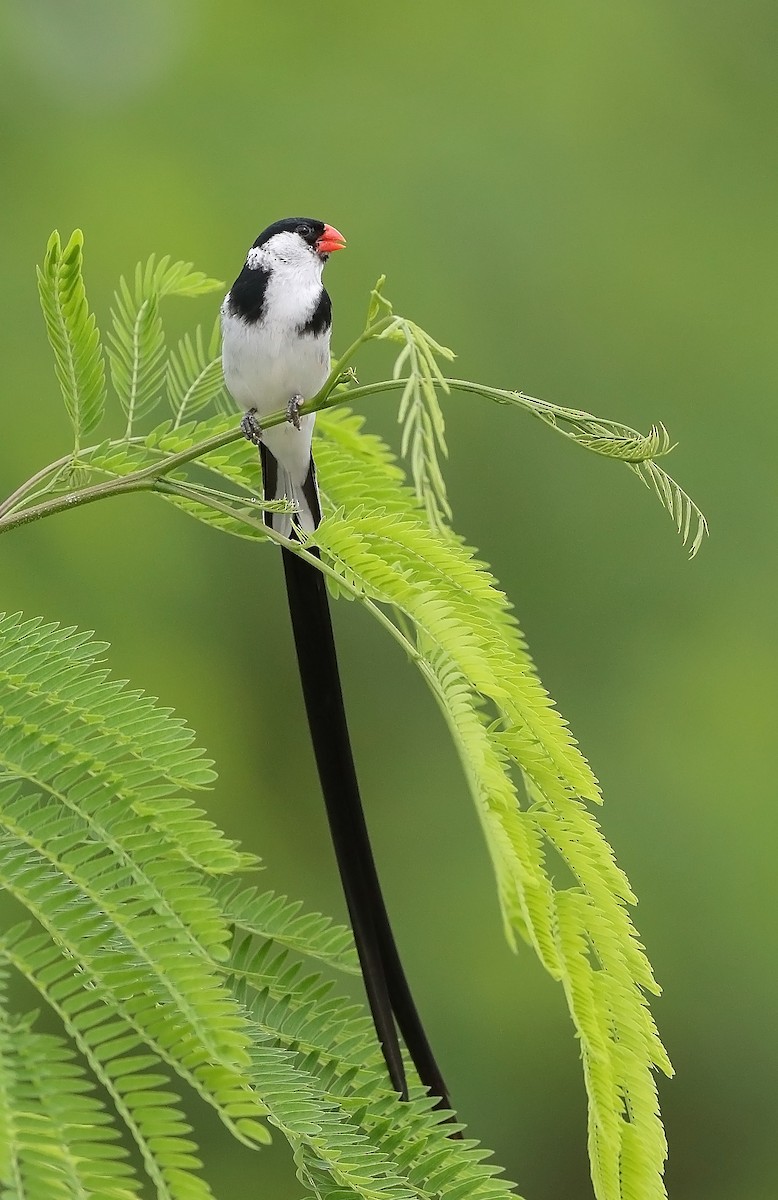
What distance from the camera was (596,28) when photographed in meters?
4.29

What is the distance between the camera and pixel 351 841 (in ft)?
3.42

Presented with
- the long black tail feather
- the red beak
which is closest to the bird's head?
the red beak

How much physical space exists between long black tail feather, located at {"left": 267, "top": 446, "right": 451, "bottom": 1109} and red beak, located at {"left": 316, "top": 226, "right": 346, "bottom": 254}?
569 millimetres

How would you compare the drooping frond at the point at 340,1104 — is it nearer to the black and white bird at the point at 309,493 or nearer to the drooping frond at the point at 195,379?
the black and white bird at the point at 309,493

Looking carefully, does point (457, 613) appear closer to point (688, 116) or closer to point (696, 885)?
point (696, 885)

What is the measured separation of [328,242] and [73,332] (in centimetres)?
72

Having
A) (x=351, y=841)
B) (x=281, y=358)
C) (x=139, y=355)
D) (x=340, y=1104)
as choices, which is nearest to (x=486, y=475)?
(x=281, y=358)

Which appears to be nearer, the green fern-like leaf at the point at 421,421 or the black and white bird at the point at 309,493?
the green fern-like leaf at the point at 421,421

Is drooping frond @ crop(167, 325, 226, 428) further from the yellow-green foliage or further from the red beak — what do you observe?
the yellow-green foliage

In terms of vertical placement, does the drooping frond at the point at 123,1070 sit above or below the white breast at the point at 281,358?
below

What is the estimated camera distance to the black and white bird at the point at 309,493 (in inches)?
38.2

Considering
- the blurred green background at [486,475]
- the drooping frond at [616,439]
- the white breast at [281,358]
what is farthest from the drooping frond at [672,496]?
the blurred green background at [486,475]

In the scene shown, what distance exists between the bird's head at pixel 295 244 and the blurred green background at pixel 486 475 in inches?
66.6

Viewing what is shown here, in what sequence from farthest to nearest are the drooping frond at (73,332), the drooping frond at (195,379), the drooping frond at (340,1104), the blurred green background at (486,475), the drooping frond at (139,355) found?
the blurred green background at (486,475), the drooping frond at (195,379), the drooping frond at (139,355), the drooping frond at (73,332), the drooping frond at (340,1104)
